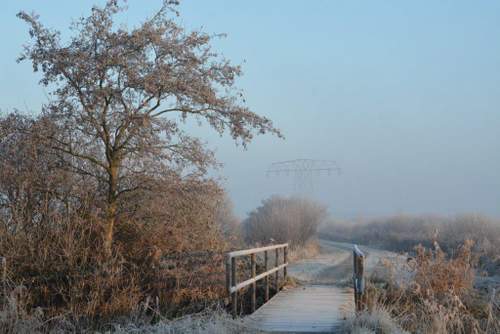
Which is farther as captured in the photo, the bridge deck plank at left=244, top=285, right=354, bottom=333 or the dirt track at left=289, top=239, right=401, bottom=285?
the dirt track at left=289, top=239, right=401, bottom=285

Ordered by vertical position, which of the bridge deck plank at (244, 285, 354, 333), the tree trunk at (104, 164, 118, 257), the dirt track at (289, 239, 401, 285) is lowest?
the bridge deck plank at (244, 285, 354, 333)

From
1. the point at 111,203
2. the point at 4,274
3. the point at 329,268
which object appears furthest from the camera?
the point at 329,268

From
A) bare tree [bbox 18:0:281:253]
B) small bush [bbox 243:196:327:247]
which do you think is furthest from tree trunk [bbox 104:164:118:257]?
small bush [bbox 243:196:327:247]

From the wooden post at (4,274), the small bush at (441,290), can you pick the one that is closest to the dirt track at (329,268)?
the small bush at (441,290)

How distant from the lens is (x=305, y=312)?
14.0 m

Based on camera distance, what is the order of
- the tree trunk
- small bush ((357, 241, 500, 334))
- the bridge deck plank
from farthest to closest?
1. the tree trunk
2. small bush ((357, 241, 500, 334))
3. the bridge deck plank

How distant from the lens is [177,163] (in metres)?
17.1

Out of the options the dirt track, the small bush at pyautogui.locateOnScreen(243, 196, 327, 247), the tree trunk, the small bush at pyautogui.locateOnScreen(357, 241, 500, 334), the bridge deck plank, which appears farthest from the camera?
the small bush at pyautogui.locateOnScreen(243, 196, 327, 247)

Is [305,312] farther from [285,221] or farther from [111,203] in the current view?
[285,221]

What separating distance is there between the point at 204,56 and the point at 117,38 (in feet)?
7.01

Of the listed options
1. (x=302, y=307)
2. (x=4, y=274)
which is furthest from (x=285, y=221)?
(x=4, y=274)

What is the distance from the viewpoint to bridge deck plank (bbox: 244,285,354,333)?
40.1 ft

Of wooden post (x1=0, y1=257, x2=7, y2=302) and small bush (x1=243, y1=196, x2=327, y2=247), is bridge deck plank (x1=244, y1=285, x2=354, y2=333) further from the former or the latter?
small bush (x1=243, y1=196, x2=327, y2=247)

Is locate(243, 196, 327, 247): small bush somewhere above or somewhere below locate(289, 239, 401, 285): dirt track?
above
